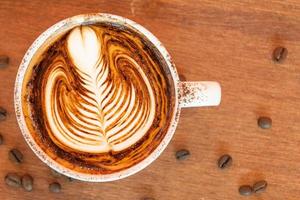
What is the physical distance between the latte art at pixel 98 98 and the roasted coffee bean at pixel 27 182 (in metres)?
0.14

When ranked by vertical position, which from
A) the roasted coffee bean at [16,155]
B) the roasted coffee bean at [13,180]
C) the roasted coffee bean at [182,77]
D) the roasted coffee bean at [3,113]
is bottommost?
the roasted coffee bean at [13,180]

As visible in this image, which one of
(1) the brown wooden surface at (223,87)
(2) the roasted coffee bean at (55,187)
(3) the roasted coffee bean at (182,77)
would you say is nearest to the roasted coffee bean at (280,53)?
(1) the brown wooden surface at (223,87)

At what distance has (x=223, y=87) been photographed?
43.8 inches

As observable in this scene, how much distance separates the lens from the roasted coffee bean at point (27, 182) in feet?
3.59

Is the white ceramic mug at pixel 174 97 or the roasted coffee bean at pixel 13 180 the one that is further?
the roasted coffee bean at pixel 13 180

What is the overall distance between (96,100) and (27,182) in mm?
221

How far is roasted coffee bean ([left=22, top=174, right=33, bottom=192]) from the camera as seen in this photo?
43.0 inches

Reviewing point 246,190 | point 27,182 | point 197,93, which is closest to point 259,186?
point 246,190

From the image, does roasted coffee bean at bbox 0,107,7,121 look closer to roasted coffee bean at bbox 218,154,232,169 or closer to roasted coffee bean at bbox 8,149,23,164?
roasted coffee bean at bbox 8,149,23,164

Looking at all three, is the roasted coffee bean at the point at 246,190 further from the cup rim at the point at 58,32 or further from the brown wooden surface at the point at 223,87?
the cup rim at the point at 58,32

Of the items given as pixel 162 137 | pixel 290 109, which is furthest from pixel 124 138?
pixel 290 109

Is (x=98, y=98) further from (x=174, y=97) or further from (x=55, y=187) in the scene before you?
(x=55, y=187)

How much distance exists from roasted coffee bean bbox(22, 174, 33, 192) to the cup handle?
0.30 metres

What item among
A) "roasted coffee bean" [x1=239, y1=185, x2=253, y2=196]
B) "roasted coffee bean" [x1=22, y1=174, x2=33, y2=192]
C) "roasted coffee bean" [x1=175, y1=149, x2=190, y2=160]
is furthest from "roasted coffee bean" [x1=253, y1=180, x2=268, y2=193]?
"roasted coffee bean" [x1=22, y1=174, x2=33, y2=192]
